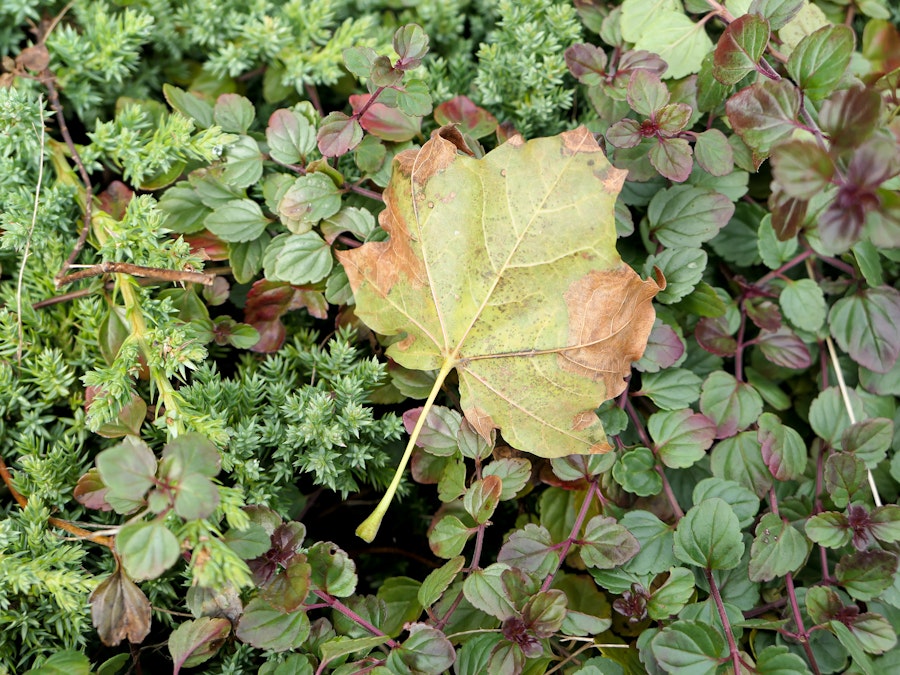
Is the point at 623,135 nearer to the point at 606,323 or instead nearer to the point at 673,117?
the point at 673,117

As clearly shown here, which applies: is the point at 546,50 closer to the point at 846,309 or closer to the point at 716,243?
the point at 716,243

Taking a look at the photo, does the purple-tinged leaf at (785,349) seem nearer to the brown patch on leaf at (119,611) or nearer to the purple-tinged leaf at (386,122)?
the purple-tinged leaf at (386,122)

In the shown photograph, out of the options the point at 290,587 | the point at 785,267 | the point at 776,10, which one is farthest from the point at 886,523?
the point at 290,587

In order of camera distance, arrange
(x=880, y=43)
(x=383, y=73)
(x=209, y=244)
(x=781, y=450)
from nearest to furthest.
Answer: (x=383, y=73), (x=781, y=450), (x=209, y=244), (x=880, y=43)

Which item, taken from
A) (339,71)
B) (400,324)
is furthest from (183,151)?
(400,324)

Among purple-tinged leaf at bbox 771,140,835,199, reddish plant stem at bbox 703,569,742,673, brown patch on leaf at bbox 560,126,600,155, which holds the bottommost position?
reddish plant stem at bbox 703,569,742,673

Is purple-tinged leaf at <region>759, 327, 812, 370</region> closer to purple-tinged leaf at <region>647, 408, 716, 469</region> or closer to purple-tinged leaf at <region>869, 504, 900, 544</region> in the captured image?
purple-tinged leaf at <region>647, 408, 716, 469</region>

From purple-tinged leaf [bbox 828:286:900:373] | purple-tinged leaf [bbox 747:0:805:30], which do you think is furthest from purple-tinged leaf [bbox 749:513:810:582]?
purple-tinged leaf [bbox 747:0:805:30]
